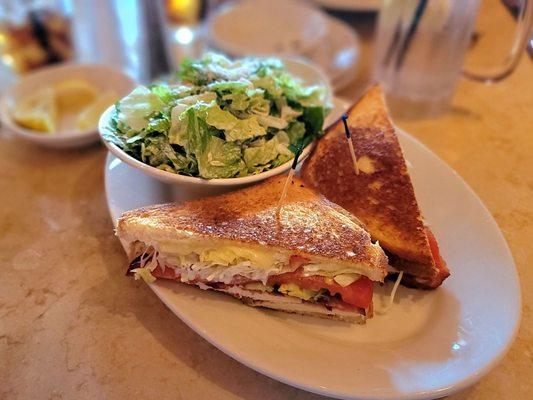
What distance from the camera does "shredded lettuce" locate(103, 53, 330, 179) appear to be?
120 centimetres

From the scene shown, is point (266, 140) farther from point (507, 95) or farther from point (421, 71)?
point (507, 95)

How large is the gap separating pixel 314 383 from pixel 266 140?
65 centimetres

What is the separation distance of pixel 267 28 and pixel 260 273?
4.90 ft

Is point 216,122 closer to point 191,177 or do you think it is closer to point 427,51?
point 191,177

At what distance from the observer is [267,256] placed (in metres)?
1.07

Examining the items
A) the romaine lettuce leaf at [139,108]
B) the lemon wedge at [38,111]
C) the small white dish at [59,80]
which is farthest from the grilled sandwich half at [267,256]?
the lemon wedge at [38,111]

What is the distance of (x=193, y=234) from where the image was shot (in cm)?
107

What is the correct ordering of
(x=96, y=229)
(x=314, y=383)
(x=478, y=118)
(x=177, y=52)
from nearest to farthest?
(x=314, y=383) → (x=96, y=229) → (x=478, y=118) → (x=177, y=52)

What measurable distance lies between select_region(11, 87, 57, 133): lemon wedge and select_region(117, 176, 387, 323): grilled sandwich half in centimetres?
74

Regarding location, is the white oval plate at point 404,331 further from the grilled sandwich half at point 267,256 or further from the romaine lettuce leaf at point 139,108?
the romaine lettuce leaf at point 139,108

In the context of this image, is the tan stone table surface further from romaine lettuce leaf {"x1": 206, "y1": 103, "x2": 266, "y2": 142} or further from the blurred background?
romaine lettuce leaf {"x1": 206, "y1": 103, "x2": 266, "y2": 142}

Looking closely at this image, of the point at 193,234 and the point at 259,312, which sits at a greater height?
the point at 193,234

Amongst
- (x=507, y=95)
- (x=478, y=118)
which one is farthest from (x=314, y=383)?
(x=507, y=95)

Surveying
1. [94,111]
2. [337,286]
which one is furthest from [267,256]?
[94,111]
